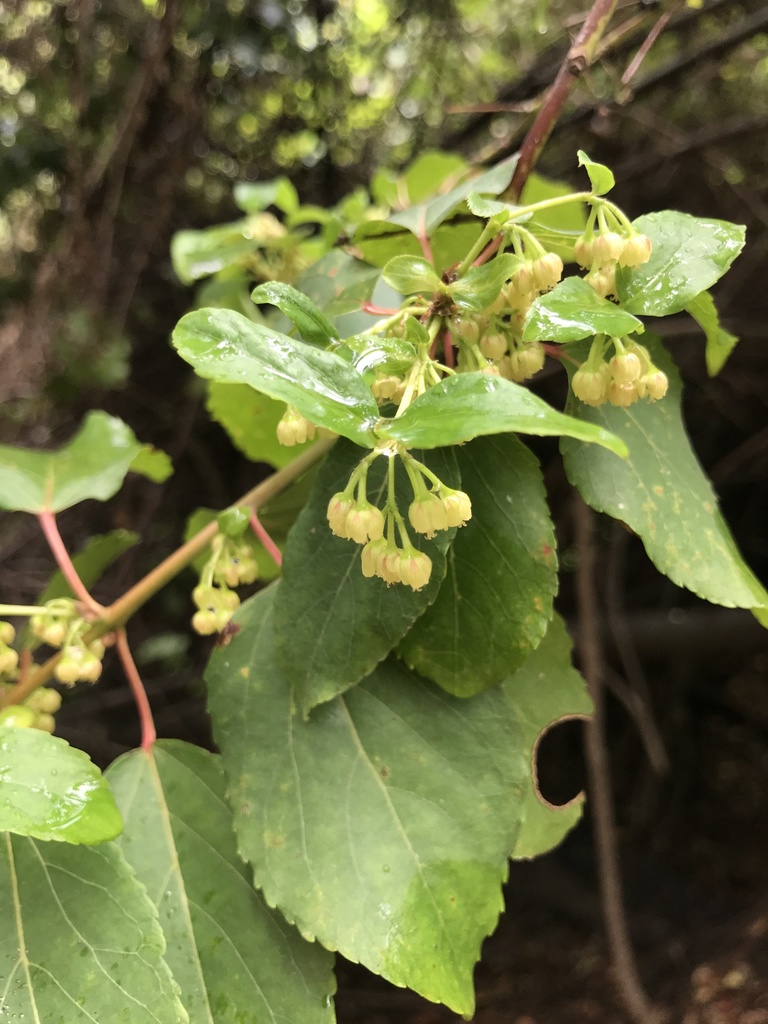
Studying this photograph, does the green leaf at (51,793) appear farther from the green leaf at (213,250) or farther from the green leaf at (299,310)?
the green leaf at (213,250)

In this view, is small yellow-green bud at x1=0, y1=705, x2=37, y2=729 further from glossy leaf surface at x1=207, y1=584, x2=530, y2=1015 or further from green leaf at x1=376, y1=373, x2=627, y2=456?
green leaf at x1=376, y1=373, x2=627, y2=456

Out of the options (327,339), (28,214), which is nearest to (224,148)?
(28,214)

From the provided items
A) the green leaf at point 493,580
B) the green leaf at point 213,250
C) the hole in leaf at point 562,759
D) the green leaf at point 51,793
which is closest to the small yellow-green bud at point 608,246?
the green leaf at point 493,580

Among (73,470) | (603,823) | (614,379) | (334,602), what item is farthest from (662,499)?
(603,823)

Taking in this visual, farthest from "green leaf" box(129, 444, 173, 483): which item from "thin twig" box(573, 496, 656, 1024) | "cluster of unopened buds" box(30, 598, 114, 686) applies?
"thin twig" box(573, 496, 656, 1024)

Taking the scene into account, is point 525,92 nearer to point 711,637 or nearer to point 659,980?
point 711,637

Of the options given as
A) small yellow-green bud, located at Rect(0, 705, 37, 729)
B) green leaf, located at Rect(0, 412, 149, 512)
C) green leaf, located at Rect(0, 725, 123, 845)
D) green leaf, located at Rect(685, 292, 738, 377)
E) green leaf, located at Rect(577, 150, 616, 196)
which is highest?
green leaf, located at Rect(577, 150, 616, 196)
